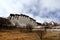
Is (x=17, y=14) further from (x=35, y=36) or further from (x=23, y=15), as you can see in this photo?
(x=35, y=36)

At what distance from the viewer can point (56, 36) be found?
121 inches

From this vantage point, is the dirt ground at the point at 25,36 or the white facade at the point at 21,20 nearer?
the dirt ground at the point at 25,36

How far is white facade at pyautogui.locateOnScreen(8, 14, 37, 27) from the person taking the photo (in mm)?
3580

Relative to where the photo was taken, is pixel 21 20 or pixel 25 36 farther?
pixel 21 20

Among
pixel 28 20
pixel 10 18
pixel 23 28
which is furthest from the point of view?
pixel 28 20

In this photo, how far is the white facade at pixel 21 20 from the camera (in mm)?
3580

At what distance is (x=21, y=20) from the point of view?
12.6ft

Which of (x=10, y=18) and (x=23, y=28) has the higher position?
(x=10, y=18)

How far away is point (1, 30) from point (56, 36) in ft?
4.42

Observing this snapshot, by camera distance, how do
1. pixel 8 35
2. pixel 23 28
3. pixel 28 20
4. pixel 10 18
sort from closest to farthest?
pixel 8 35 → pixel 23 28 → pixel 10 18 → pixel 28 20

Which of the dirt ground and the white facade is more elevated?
the white facade

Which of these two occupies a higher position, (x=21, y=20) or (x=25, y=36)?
(x=21, y=20)

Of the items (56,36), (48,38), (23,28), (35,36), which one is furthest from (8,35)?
(56,36)

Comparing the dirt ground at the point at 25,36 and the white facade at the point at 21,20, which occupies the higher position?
the white facade at the point at 21,20
